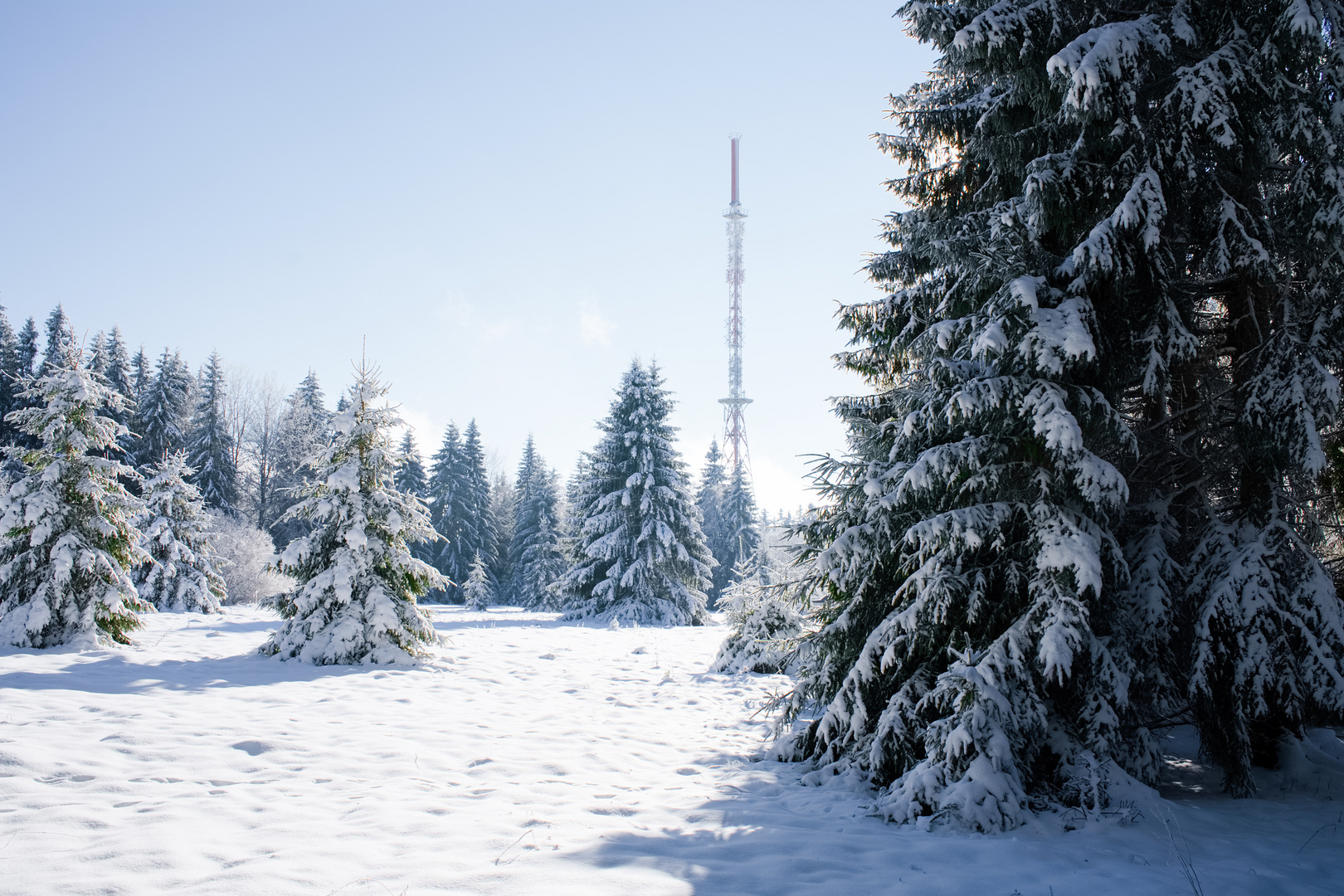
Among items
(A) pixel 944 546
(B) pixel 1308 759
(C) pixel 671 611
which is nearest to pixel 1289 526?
(B) pixel 1308 759

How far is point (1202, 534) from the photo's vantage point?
5.92 metres

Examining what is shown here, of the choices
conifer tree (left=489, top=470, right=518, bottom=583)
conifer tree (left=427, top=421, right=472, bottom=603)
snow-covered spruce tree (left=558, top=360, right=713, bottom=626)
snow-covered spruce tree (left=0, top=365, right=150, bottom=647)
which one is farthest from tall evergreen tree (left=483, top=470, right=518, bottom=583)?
snow-covered spruce tree (left=0, top=365, right=150, bottom=647)

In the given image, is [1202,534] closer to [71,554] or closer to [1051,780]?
[1051,780]

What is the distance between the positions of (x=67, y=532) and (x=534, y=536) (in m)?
27.8

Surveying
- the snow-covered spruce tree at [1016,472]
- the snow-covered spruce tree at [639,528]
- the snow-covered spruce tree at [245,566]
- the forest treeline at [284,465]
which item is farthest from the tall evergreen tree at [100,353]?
the snow-covered spruce tree at [1016,472]

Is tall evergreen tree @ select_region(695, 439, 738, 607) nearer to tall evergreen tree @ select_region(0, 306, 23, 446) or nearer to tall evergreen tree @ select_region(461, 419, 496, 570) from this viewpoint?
tall evergreen tree @ select_region(461, 419, 496, 570)

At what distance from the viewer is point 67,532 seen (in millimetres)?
10953

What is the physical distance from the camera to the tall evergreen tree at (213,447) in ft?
117

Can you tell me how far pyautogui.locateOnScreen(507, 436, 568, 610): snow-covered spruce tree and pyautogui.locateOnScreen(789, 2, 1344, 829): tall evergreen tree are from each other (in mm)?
29451

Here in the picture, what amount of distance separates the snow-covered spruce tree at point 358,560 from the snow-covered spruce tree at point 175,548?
41.9 ft

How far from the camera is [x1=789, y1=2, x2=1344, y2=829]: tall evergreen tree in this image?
499cm

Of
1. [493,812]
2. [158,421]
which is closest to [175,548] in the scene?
[158,421]

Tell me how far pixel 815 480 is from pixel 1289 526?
3.96 metres

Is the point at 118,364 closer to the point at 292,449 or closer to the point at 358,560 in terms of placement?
the point at 292,449
